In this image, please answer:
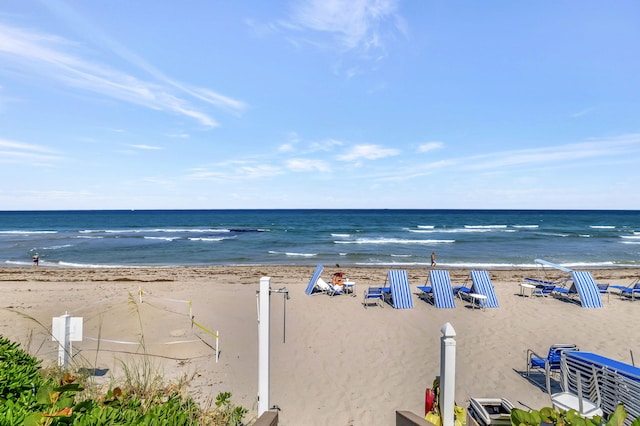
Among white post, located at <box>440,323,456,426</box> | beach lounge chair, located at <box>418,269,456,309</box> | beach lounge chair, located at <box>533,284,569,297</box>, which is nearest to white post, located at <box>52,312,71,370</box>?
white post, located at <box>440,323,456,426</box>

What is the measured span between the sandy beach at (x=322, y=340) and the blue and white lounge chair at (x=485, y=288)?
289 mm

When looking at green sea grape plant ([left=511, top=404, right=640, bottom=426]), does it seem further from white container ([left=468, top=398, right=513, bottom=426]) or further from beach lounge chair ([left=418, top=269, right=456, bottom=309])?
beach lounge chair ([left=418, top=269, right=456, bottom=309])

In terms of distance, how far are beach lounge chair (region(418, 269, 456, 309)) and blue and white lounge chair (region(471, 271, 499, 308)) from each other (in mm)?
816

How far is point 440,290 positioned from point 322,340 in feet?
14.5

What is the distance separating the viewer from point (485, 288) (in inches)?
431

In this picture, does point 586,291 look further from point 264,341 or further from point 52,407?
point 52,407

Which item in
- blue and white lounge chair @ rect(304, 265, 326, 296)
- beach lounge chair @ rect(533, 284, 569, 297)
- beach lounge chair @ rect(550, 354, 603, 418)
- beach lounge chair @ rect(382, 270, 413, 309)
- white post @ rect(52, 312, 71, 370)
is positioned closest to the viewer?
beach lounge chair @ rect(550, 354, 603, 418)

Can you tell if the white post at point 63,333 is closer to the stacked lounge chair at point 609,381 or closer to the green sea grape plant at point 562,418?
the green sea grape plant at point 562,418

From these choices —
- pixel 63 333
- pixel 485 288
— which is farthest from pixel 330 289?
pixel 63 333

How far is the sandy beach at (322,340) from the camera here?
5.58 meters

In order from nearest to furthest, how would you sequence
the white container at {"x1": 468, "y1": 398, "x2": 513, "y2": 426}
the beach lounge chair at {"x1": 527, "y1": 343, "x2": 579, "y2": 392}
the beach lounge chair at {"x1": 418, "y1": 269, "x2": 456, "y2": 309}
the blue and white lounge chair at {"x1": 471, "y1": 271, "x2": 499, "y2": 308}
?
the white container at {"x1": 468, "y1": 398, "x2": 513, "y2": 426} < the beach lounge chair at {"x1": 527, "y1": 343, "x2": 579, "y2": 392} < the beach lounge chair at {"x1": 418, "y1": 269, "x2": 456, "y2": 309} < the blue and white lounge chair at {"x1": 471, "y1": 271, "x2": 499, "y2": 308}

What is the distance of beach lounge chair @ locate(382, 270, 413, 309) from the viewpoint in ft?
33.7

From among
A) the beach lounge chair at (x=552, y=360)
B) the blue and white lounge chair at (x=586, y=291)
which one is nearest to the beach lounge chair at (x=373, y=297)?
the beach lounge chair at (x=552, y=360)

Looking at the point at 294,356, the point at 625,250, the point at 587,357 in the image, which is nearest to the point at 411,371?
the point at 294,356
